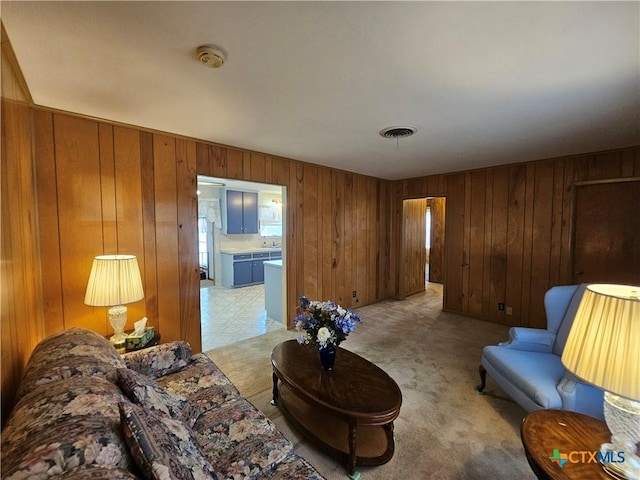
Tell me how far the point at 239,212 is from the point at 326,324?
209 inches

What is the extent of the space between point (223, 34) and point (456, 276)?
15.0ft

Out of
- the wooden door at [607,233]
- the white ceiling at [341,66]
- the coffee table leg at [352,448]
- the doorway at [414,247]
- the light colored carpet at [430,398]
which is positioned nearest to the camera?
the white ceiling at [341,66]

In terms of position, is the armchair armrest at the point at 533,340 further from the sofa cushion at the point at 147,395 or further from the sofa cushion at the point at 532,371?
the sofa cushion at the point at 147,395

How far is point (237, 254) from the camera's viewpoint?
624 cm

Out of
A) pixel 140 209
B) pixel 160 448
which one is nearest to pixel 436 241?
pixel 140 209

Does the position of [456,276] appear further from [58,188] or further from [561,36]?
[58,188]

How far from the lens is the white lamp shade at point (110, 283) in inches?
76.3

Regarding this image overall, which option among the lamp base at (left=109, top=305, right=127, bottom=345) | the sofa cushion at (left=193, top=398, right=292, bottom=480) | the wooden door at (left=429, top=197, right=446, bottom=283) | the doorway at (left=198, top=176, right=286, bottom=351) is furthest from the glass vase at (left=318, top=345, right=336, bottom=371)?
the wooden door at (left=429, top=197, right=446, bottom=283)

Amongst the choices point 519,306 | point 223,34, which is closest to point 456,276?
point 519,306

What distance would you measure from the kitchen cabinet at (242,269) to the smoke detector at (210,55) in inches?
→ 203

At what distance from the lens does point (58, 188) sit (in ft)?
6.90

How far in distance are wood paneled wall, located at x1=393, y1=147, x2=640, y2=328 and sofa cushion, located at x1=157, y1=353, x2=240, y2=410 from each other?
3995mm

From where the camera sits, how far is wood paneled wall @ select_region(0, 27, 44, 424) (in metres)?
1.13

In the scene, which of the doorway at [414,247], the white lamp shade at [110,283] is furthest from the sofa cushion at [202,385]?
the doorway at [414,247]
